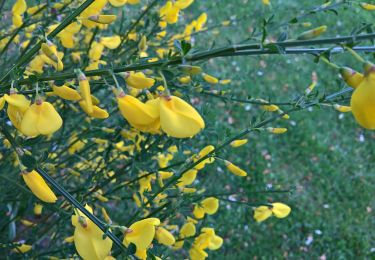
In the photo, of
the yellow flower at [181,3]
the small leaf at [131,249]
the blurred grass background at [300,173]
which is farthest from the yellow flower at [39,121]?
the blurred grass background at [300,173]

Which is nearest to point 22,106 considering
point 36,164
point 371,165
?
point 36,164

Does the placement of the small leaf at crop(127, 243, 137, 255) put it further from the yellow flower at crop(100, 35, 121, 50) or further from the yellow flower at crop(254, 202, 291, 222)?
the yellow flower at crop(100, 35, 121, 50)

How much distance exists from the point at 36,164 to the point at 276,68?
14.2 feet

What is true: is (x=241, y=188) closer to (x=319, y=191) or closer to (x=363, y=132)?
(x=319, y=191)

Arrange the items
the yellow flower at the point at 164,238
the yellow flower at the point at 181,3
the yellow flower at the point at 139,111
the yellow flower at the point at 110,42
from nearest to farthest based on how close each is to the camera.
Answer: the yellow flower at the point at 139,111 → the yellow flower at the point at 164,238 → the yellow flower at the point at 181,3 → the yellow flower at the point at 110,42

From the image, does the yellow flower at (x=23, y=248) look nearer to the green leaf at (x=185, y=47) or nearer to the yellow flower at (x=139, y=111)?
the yellow flower at (x=139, y=111)

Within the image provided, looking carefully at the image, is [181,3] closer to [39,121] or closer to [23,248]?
[39,121]

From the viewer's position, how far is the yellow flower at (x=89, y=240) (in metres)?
1.07

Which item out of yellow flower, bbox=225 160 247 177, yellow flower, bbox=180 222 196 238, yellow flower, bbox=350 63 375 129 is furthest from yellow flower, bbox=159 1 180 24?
yellow flower, bbox=350 63 375 129

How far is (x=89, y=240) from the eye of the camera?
109 cm

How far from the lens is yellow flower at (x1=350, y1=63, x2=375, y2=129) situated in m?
0.80

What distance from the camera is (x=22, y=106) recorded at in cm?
102

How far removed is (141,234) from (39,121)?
0.33 meters

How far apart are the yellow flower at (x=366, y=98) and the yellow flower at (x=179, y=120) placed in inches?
10.2
